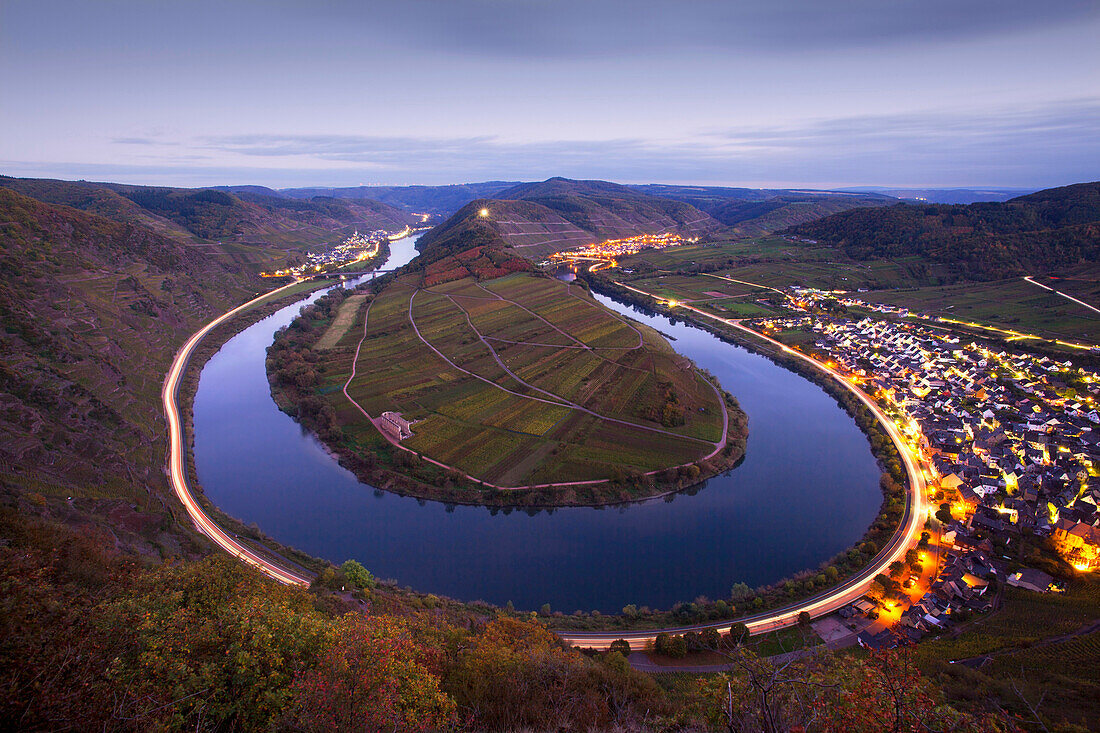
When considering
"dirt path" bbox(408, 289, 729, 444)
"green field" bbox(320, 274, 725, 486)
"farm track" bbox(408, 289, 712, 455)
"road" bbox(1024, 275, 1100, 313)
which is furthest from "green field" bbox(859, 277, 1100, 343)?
"farm track" bbox(408, 289, 712, 455)

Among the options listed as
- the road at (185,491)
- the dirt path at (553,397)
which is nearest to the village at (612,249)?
the dirt path at (553,397)

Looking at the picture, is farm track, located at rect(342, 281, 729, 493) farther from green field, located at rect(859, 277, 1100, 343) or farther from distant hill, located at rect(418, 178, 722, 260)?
distant hill, located at rect(418, 178, 722, 260)

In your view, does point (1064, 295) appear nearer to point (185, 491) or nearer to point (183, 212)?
point (185, 491)

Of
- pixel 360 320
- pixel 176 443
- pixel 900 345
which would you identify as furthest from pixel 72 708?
pixel 900 345

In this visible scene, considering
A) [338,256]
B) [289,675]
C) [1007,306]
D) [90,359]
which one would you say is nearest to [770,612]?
[289,675]

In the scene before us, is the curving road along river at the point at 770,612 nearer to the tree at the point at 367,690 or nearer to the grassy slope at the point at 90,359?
the grassy slope at the point at 90,359
